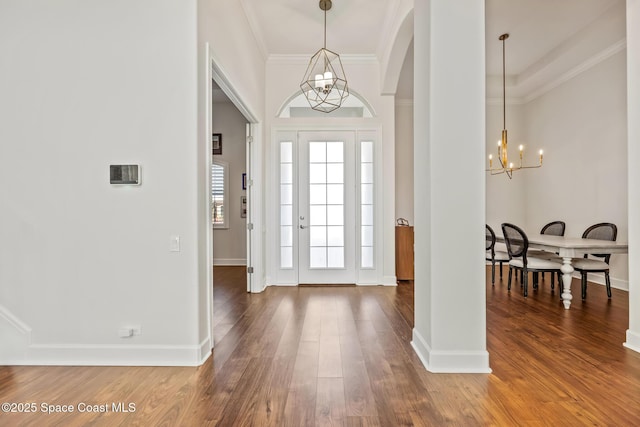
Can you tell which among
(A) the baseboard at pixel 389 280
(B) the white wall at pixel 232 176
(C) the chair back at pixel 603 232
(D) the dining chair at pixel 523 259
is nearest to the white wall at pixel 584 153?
(C) the chair back at pixel 603 232

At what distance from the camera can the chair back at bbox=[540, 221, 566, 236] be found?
18.7ft

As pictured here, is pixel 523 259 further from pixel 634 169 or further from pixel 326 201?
pixel 326 201

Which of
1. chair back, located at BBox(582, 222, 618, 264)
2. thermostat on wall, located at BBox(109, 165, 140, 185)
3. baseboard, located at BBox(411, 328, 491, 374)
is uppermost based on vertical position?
thermostat on wall, located at BBox(109, 165, 140, 185)

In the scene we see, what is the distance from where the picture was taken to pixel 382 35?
15.6ft

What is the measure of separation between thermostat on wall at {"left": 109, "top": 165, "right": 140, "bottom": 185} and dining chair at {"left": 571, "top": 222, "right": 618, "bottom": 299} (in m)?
4.92

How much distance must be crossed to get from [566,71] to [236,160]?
6350mm

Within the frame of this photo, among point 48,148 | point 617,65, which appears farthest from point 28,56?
point 617,65

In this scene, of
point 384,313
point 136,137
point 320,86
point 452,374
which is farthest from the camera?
point 320,86

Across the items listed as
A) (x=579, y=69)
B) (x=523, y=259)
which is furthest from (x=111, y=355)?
(x=579, y=69)

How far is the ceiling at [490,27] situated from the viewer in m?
4.23

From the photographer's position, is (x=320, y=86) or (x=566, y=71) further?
(x=566, y=71)

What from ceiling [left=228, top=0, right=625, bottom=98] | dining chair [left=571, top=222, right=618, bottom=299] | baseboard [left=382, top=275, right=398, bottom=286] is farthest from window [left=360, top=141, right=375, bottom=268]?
dining chair [left=571, top=222, right=618, bottom=299]

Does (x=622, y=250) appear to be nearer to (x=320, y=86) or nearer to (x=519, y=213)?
(x=519, y=213)

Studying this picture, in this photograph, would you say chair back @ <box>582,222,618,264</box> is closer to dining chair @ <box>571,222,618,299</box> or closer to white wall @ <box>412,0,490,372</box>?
dining chair @ <box>571,222,618,299</box>
